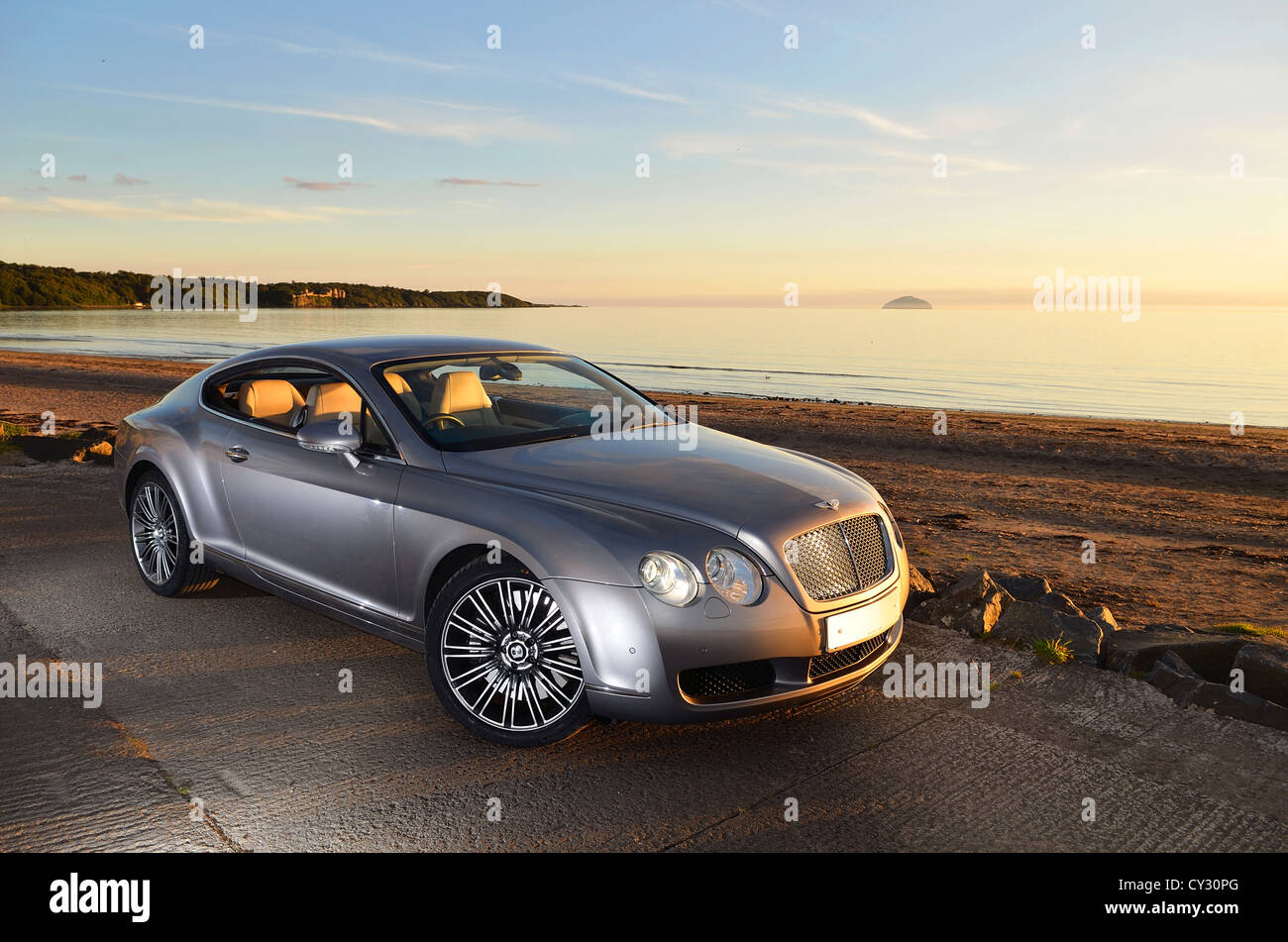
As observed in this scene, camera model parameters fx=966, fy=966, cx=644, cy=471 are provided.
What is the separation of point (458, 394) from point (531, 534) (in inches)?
54.9

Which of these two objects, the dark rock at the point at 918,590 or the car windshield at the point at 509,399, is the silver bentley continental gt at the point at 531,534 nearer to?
the car windshield at the point at 509,399

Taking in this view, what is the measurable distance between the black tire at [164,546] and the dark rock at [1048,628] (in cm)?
447

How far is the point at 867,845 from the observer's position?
318 cm

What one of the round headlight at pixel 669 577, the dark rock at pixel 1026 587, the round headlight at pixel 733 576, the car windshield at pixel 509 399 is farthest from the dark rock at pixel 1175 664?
the car windshield at pixel 509 399

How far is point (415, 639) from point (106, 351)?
53611mm

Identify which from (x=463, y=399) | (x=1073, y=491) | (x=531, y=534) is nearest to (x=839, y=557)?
(x=531, y=534)

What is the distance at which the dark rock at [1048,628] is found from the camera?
5.01 m

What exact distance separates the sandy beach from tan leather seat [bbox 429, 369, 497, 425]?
4104 mm

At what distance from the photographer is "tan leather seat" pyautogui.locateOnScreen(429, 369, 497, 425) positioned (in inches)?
186

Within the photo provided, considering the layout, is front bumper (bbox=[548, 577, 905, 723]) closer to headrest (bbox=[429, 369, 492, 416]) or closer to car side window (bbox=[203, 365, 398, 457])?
headrest (bbox=[429, 369, 492, 416])

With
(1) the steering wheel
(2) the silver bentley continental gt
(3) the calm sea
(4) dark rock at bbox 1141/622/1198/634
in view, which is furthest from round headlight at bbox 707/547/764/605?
(3) the calm sea
